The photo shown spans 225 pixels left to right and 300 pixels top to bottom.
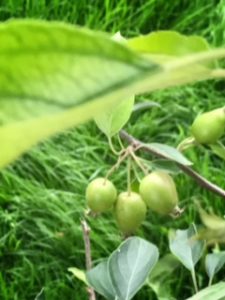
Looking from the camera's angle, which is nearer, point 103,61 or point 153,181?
point 103,61

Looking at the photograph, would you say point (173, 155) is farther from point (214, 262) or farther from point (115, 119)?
point (214, 262)

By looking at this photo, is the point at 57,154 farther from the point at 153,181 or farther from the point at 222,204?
the point at 153,181

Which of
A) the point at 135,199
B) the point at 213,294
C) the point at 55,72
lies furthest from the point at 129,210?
the point at 55,72

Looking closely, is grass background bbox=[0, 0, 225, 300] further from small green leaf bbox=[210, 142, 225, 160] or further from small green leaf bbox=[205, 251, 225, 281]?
small green leaf bbox=[210, 142, 225, 160]

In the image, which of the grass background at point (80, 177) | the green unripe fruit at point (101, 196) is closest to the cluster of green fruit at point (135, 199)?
the green unripe fruit at point (101, 196)

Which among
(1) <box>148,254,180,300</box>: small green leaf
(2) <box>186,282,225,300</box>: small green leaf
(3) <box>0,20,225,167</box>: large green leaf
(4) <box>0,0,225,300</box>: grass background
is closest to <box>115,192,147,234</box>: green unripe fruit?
(2) <box>186,282,225,300</box>: small green leaf

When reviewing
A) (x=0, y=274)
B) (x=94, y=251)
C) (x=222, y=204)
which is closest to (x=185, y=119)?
(x=222, y=204)
